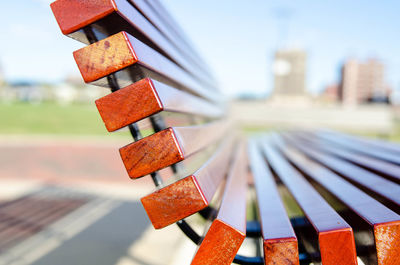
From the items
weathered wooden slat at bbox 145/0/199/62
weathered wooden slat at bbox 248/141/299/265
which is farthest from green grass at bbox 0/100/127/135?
weathered wooden slat at bbox 248/141/299/265

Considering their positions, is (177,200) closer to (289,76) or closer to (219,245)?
(219,245)

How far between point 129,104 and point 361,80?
383 feet

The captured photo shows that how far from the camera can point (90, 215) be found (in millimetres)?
2967

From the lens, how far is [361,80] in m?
103

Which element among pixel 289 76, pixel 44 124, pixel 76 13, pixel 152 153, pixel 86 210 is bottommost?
pixel 289 76

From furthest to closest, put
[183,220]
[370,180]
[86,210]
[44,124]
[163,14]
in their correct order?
1. [44,124]
2. [86,210]
3. [163,14]
4. [370,180]
5. [183,220]

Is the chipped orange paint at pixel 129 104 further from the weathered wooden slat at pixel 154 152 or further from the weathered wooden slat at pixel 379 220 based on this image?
the weathered wooden slat at pixel 379 220

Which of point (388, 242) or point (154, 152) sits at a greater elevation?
Result: point (154, 152)

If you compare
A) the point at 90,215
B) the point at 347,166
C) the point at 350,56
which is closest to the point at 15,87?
the point at 90,215

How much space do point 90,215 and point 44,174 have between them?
82.0 inches

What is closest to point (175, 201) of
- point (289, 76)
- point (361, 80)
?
point (289, 76)

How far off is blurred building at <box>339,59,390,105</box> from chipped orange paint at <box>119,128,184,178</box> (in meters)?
99.2

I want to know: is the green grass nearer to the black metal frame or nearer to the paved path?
the paved path

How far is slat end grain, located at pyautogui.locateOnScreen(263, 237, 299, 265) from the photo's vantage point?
1.88 ft
